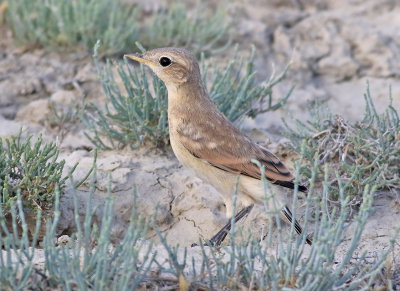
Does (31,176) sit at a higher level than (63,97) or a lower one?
lower

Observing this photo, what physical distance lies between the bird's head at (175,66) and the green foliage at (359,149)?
112 centimetres

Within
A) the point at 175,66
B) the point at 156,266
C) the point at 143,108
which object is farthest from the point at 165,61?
the point at 156,266

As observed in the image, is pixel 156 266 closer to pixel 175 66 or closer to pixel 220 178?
pixel 220 178

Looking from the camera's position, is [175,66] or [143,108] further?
[143,108]

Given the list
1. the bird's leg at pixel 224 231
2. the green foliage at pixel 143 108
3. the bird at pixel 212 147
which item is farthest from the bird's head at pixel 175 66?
the bird's leg at pixel 224 231

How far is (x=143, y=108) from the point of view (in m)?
5.91

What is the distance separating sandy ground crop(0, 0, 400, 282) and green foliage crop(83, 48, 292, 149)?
153mm

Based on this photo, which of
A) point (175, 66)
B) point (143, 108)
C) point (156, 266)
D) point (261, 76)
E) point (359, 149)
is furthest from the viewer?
point (261, 76)

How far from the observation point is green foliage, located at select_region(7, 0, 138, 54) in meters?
7.28

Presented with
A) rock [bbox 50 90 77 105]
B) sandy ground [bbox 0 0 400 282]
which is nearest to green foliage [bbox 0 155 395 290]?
sandy ground [bbox 0 0 400 282]

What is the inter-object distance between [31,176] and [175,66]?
52.9 inches

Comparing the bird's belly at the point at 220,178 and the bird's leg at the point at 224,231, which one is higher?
the bird's belly at the point at 220,178

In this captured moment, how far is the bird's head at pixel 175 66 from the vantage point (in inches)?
206

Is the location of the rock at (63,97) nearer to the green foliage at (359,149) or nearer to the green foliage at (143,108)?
the green foliage at (143,108)
